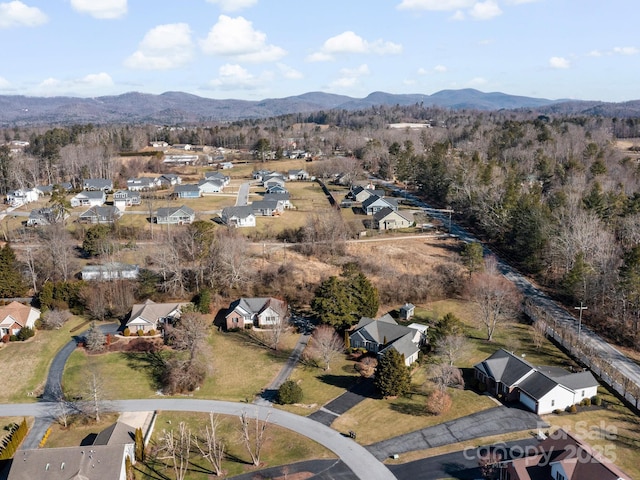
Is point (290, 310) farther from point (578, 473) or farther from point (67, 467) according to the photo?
point (578, 473)

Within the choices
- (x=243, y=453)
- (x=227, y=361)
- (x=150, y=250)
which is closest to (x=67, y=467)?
(x=243, y=453)

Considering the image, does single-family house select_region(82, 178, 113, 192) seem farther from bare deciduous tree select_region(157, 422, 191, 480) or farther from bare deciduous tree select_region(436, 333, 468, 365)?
bare deciduous tree select_region(436, 333, 468, 365)

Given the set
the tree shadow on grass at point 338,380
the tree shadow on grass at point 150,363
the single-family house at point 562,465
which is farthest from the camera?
the tree shadow on grass at point 150,363

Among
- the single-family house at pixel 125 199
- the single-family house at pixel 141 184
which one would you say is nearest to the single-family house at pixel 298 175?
the single-family house at pixel 141 184

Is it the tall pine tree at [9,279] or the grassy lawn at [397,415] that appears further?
the tall pine tree at [9,279]

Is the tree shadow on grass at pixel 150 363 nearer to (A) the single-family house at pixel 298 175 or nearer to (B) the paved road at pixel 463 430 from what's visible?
(B) the paved road at pixel 463 430

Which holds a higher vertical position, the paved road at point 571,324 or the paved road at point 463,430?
the paved road at point 571,324
